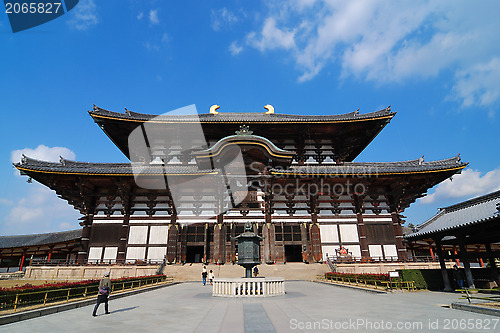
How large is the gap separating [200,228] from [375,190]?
16.2 metres

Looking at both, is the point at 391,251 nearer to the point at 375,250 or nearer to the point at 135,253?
the point at 375,250

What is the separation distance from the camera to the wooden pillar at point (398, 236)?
72.4 ft

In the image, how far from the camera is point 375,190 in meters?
24.2

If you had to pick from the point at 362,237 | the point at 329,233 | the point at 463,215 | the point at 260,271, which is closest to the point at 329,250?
the point at 329,233

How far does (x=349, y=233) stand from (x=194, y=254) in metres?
15.4

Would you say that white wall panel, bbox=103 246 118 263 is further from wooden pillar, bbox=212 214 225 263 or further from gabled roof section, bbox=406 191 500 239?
gabled roof section, bbox=406 191 500 239

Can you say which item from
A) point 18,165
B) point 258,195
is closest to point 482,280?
point 258,195

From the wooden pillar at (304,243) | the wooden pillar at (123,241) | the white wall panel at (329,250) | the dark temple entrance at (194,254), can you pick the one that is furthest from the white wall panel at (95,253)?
the white wall panel at (329,250)

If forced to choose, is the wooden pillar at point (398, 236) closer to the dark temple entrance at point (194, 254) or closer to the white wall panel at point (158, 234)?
the dark temple entrance at point (194, 254)

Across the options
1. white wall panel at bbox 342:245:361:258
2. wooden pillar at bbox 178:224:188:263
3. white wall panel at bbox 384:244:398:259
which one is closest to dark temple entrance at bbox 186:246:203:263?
wooden pillar at bbox 178:224:188:263

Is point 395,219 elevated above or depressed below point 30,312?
above

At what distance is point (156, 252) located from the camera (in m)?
22.6

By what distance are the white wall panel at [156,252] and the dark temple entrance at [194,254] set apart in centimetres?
367

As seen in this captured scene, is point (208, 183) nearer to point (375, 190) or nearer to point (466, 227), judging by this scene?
point (375, 190)
